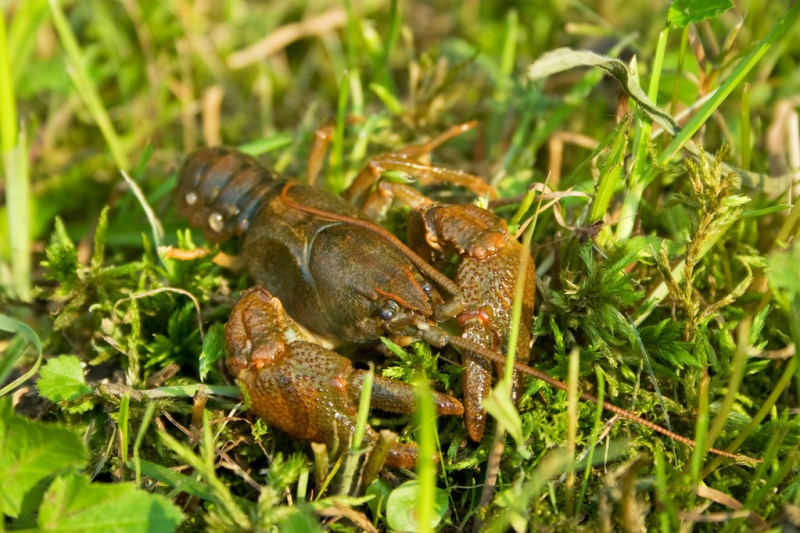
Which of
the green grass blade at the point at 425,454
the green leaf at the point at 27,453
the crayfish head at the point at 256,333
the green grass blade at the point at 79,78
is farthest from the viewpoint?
the green grass blade at the point at 79,78

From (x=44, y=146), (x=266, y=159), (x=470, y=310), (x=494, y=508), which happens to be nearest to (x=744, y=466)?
(x=494, y=508)

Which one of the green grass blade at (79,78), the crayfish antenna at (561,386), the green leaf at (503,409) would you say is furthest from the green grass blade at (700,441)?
the green grass blade at (79,78)

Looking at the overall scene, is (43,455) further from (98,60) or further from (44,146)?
(98,60)

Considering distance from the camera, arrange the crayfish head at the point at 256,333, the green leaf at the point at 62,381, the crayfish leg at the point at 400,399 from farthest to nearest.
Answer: the green leaf at the point at 62,381 → the crayfish head at the point at 256,333 → the crayfish leg at the point at 400,399

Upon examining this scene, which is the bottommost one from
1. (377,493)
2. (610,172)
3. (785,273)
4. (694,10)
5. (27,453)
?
(377,493)

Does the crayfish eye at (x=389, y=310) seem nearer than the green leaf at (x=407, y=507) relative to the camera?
No

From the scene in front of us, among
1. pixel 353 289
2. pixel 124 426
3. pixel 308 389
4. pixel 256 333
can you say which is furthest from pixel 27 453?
pixel 353 289

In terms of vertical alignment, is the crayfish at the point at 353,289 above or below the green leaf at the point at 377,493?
above

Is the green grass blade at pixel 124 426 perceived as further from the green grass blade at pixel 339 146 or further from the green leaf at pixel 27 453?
the green grass blade at pixel 339 146

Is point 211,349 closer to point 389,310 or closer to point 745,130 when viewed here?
point 389,310
